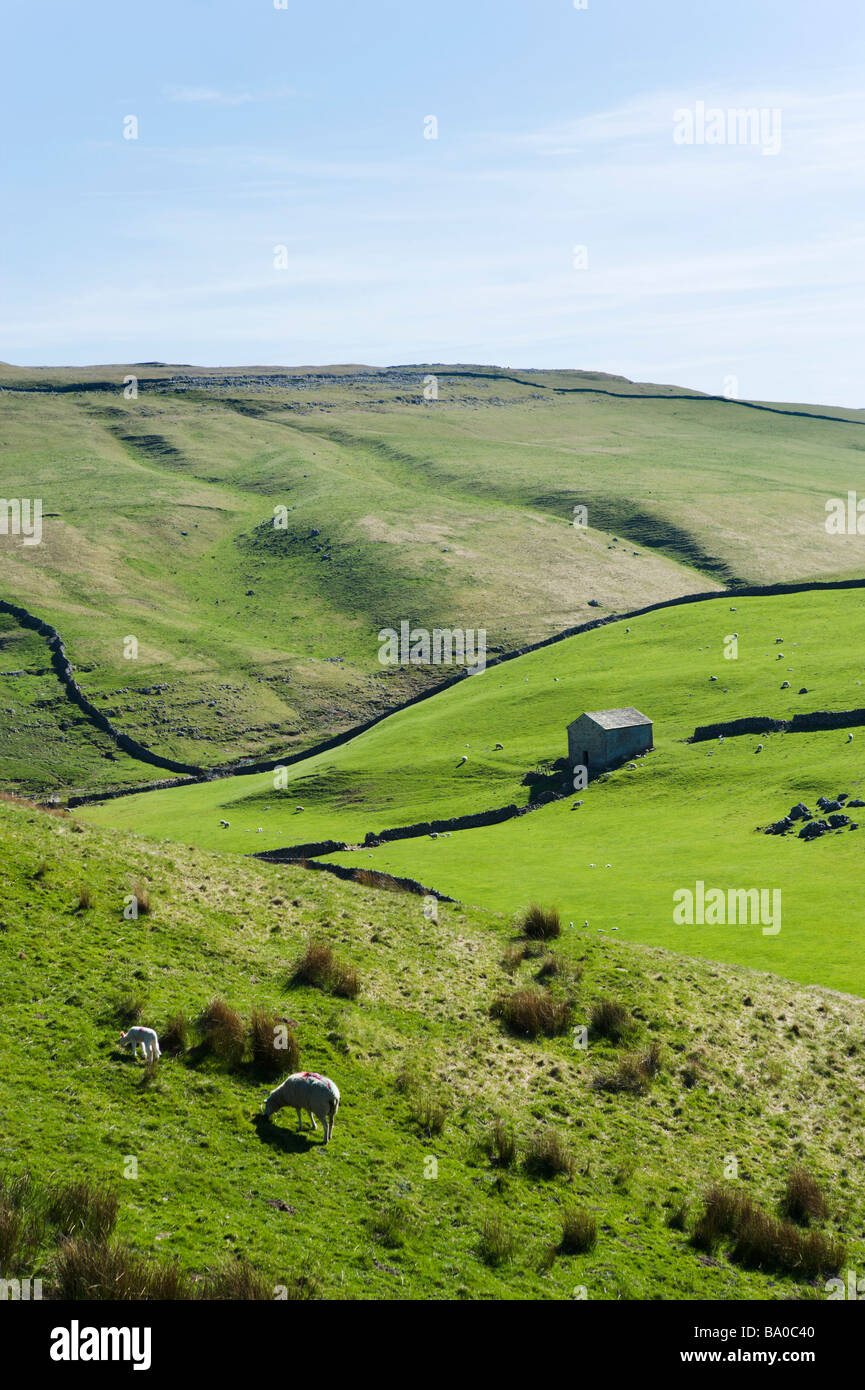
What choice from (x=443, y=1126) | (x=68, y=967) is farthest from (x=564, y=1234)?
(x=68, y=967)

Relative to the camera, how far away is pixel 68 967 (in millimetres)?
22609

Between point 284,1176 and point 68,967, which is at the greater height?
point 68,967

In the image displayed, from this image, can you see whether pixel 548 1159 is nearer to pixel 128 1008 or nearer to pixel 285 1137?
pixel 285 1137

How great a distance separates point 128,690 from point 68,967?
268 ft

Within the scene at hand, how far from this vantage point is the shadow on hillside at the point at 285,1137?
18.3 meters

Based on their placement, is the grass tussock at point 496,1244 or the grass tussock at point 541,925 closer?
the grass tussock at point 496,1244

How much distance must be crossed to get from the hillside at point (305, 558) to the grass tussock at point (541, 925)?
62.9 m

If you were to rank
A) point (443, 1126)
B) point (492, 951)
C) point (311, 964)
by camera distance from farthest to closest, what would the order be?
point (492, 951), point (311, 964), point (443, 1126)

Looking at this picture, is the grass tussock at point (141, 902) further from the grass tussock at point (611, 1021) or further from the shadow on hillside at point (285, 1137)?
the grass tussock at point (611, 1021)

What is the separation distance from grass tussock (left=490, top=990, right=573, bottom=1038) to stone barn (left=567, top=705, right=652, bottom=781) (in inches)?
1759

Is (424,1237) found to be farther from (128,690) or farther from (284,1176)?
(128,690)

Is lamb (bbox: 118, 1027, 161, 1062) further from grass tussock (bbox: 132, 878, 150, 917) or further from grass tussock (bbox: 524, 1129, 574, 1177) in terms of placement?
grass tussock (bbox: 524, 1129, 574, 1177)

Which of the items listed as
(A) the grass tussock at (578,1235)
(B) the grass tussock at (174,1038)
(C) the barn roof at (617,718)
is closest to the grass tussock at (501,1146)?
(A) the grass tussock at (578,1235)

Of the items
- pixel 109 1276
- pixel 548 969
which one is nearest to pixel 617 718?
pixel 548 969
